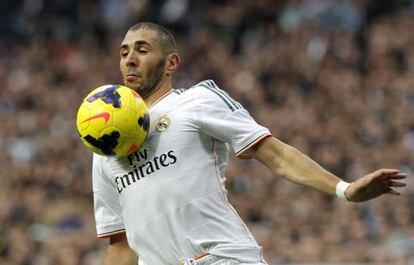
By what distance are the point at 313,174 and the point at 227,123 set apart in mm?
511

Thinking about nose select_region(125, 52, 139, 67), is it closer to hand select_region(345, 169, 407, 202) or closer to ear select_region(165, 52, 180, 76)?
ear select_region(165, 52, 180, 76)

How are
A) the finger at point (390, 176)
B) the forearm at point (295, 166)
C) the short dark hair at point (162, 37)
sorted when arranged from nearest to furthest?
the finger at point (390, 176), the forearm at point (295, 166), the short dark hair at point (162, 37)

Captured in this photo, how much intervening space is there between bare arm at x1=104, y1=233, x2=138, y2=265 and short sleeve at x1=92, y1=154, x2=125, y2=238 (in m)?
0.06

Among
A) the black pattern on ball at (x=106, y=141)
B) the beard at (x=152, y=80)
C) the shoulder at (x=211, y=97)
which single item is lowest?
the black pattern on ball at (x=106, y=141)

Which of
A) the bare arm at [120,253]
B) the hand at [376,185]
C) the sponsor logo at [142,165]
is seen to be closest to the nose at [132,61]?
the sponsor logo at [142,165]

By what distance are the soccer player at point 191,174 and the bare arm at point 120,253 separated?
0.26 meters

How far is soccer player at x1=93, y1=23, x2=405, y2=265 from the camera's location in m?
4.59

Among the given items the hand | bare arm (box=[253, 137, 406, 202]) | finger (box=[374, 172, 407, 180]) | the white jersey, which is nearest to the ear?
the white jersey

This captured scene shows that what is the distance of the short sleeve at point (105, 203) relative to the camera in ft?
16.5

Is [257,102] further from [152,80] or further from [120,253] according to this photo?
[152,80]

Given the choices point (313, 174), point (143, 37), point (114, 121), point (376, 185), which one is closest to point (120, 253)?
point (114, 121)

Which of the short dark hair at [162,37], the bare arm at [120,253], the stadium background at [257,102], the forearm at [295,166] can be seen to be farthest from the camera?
the stadium background at [257,102]

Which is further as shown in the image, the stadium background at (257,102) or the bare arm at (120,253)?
the stadium background at (257,102)

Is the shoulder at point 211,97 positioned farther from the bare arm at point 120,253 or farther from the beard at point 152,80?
the bare arm at point 120,253
